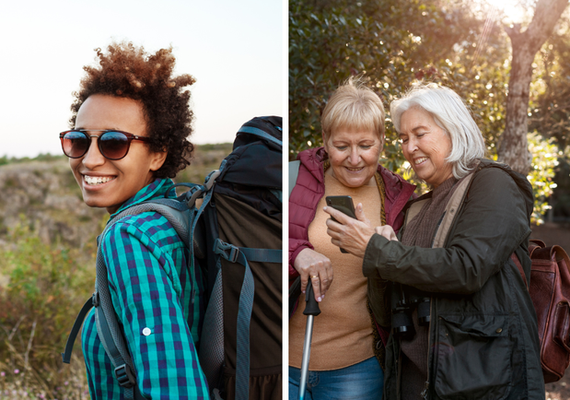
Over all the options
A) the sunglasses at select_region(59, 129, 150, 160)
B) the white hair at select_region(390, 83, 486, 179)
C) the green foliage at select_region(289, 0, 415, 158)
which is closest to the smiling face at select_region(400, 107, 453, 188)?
the white hair at select_region(390, 83, 486, 179)

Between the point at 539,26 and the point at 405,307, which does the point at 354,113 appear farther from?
the point at 539,26

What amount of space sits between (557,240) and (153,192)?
17.4 ft

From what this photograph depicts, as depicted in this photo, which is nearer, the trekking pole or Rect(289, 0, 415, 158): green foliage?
the trekking pole

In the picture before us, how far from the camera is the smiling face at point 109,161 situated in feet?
4.06

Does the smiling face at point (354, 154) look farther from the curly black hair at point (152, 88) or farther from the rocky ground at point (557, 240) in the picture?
the rocky ground at point (557, 240)

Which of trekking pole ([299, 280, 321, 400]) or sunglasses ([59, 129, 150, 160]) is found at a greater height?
sunglasses ([59, 129, 150, 160])

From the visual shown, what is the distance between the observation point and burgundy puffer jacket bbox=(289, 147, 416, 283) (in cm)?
174

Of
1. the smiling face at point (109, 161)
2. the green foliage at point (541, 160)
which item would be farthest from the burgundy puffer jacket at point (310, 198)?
the green foliage at point (541, 160)

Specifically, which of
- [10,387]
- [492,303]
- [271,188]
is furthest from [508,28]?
[10,387]

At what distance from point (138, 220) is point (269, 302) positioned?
1.42 feet

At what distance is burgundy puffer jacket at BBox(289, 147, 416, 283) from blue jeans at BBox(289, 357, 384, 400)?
0.42m

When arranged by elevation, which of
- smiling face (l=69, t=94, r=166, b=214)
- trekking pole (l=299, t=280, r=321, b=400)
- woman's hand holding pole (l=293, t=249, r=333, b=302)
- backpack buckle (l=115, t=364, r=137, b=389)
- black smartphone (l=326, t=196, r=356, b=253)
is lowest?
trekking pole (l=299, t=280, r=321, b=400)

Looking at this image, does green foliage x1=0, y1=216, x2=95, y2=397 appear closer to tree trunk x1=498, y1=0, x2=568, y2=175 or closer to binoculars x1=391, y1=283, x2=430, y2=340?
binoculars x1=391, y1=283, x2=430, y2=340

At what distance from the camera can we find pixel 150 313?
99cm
